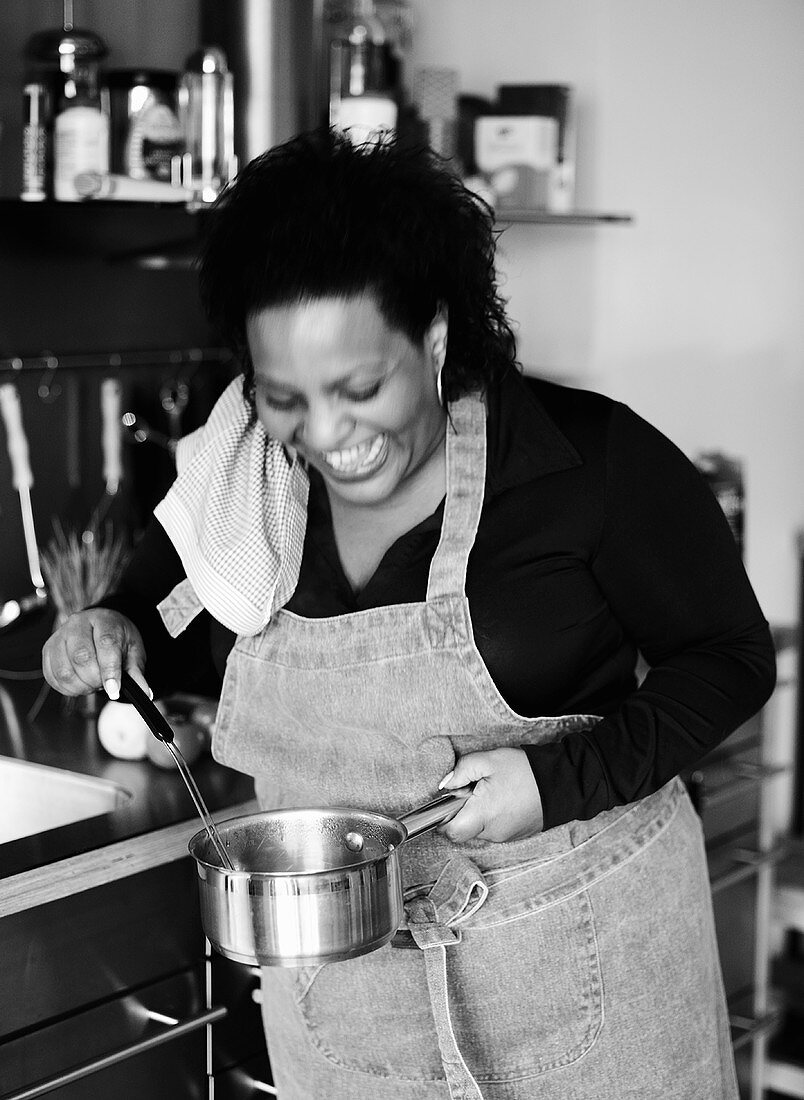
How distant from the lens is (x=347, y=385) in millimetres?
1123

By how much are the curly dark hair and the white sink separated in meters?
0.55

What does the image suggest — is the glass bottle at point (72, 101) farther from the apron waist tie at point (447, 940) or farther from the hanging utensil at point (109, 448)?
the apron waist tie at point (447, 940)

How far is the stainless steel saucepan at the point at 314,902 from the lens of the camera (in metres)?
1.00

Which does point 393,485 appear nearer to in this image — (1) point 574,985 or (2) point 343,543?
(2) point 343,543

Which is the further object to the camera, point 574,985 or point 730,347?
point 730,347

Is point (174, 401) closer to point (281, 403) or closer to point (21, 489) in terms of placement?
point (21, 489)

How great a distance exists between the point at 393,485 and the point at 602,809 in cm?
32

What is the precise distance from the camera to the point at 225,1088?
1506 millimetres

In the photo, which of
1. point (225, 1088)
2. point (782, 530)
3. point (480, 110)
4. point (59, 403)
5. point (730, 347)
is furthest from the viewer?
point (782, 530)

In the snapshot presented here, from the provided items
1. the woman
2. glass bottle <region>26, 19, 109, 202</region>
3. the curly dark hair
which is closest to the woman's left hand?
the woman

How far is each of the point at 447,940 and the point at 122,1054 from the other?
0.38 metres

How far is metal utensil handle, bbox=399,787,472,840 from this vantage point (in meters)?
1.07

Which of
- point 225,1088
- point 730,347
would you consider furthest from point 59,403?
point 730,347

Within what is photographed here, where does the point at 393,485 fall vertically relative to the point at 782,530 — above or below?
above
